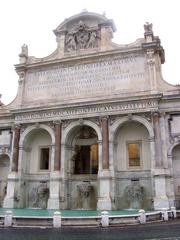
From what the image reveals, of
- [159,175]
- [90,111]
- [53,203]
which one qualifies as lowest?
[53,203]

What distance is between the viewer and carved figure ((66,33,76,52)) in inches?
1162

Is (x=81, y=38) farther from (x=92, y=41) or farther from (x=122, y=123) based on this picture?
(x=122, y=123)

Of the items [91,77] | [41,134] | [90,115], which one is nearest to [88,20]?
[91,77]

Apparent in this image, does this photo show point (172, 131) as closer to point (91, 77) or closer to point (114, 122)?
point (114, 122)

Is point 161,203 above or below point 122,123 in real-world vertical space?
below

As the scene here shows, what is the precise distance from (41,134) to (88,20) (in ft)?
41.6

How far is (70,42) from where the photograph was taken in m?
29.7

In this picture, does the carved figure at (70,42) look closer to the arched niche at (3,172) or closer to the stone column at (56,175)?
the stone column at (56,175)

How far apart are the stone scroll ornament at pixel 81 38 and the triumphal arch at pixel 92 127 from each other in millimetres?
104

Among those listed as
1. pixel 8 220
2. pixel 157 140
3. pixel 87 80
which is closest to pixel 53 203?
pixel 8 220

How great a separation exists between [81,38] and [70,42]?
1210 millimetres

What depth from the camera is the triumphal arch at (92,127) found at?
24.0 meters

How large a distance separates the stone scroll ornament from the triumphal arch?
10cm

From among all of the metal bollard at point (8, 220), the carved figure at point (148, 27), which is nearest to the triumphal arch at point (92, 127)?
the carved figure at point (148, 27)
